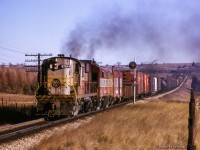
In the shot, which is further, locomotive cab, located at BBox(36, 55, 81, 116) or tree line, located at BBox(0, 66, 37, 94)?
tree line, located at BBox(0, 66, 37, 94)

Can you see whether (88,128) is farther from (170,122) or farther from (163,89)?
(163,89)

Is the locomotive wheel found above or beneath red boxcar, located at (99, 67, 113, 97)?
beneath

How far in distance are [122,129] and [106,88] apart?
15.6 m

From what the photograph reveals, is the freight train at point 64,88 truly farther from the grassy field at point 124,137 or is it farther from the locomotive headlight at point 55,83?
the grassy field at point 124,137

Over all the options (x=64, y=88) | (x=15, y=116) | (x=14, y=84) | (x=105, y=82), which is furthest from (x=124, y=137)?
(x=14, y=84)

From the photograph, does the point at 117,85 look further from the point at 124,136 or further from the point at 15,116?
the point at 124,136

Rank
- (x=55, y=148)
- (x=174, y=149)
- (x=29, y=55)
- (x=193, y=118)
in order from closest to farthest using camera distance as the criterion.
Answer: (x=193, y=118), (x=55, y=148), (x=174, y=149), (x=29, y=55)

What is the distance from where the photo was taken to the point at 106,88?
32188 mm

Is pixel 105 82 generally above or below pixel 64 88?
above

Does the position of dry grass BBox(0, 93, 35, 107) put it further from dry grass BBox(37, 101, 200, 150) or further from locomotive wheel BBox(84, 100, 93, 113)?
dry grass BBox(37, 101, 200, 150)

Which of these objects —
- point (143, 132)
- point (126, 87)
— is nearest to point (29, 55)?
point (126, 87)

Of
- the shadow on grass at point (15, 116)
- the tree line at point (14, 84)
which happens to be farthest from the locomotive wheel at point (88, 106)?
the tree line at point (14, 84)

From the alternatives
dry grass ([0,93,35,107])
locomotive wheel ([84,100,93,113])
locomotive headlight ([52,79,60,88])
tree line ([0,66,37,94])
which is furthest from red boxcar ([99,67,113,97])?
tree line ([0,66,37,94])

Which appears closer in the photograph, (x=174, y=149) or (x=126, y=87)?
(x=174, y=149)
